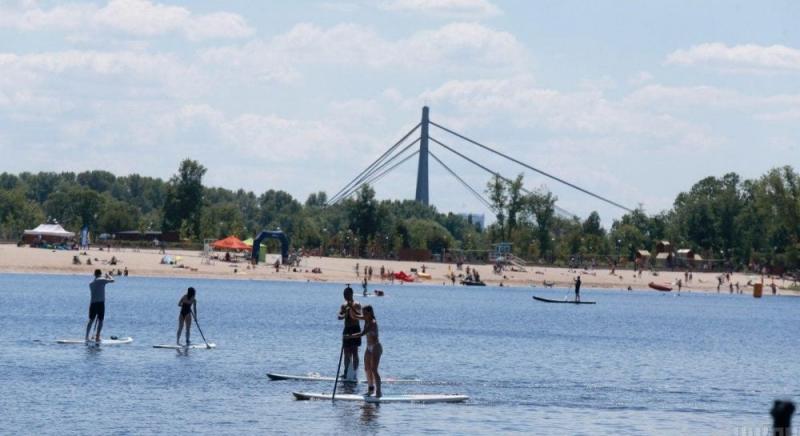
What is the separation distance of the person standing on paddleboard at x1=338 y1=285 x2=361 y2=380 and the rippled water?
151 centimetres

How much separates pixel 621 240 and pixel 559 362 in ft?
488

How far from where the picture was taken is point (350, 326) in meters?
32.0

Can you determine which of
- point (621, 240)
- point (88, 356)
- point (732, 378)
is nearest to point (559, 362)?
point (732, 378)

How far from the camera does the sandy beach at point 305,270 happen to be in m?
125

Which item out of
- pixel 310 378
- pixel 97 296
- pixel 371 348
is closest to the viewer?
pixel 371 348

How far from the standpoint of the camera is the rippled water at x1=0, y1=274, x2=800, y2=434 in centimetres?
2958

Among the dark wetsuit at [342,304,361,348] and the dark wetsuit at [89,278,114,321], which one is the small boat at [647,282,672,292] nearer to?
the dark wetsuit at [89,278,114,321]

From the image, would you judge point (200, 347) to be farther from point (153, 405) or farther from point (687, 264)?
point (687, 264)

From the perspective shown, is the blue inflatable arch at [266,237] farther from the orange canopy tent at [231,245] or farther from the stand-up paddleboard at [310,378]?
the stand-up paddleboard at [310,378]

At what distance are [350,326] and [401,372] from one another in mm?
9895

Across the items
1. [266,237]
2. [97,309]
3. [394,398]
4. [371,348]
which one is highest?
[266,237]

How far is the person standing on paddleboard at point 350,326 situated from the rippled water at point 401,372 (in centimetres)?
151

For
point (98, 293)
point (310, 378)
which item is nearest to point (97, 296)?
point (98, 293)

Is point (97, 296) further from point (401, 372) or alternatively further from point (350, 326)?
point (350, 326)
